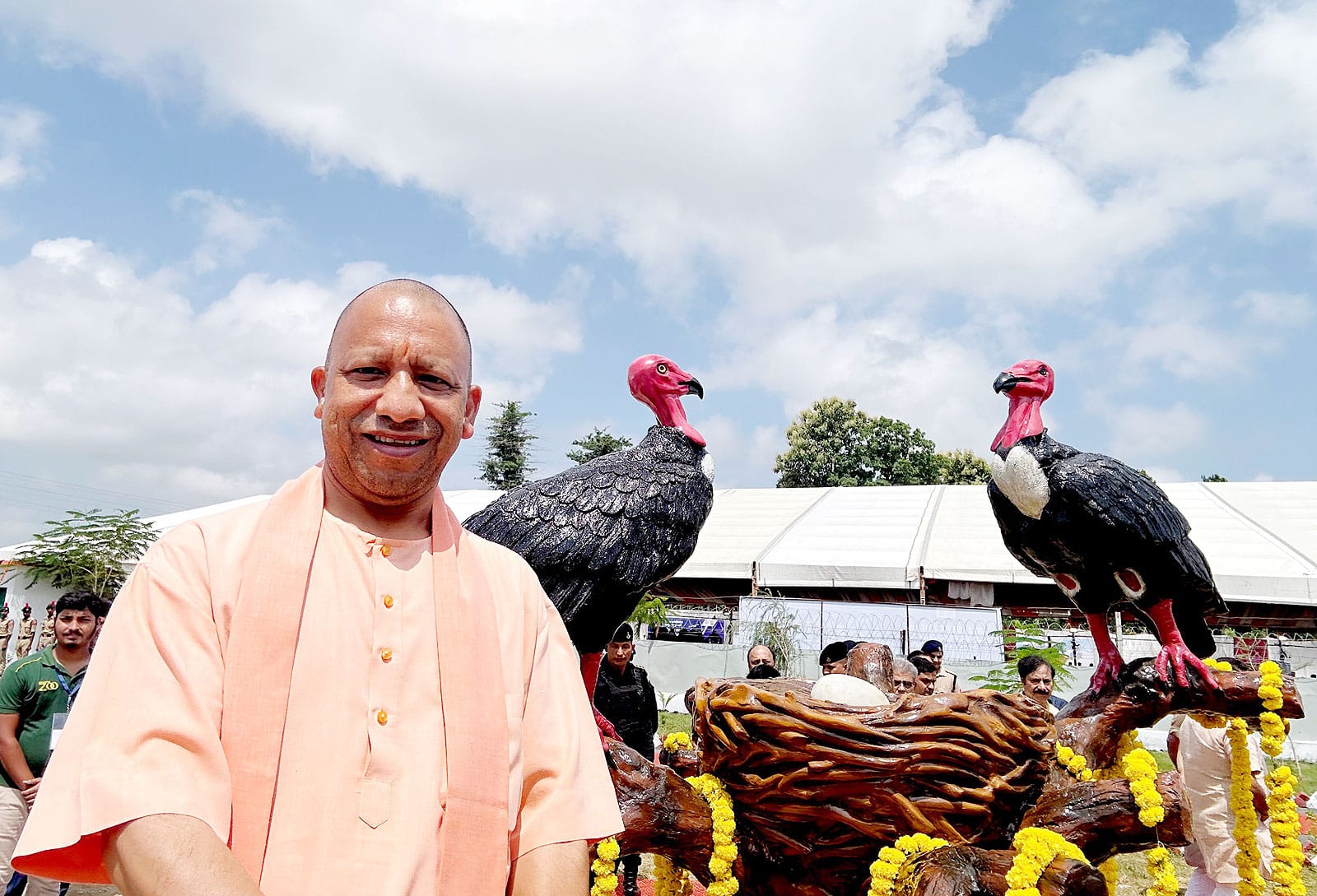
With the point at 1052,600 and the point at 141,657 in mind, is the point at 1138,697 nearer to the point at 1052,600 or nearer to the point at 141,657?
the point at 141,657

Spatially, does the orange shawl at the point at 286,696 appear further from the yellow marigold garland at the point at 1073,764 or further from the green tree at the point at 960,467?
the green tree at the point at 960,467

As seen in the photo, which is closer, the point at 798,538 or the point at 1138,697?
Answer: the point at 1138,697

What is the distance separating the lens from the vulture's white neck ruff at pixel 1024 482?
12.9 ft

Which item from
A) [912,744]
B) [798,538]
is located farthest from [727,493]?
[912,744]

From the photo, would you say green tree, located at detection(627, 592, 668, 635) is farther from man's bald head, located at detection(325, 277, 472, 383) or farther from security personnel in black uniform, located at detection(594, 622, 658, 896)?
man's bald head, located at detection(325, 277, 472, 383)

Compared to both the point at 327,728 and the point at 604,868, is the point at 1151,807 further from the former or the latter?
the point at 327,728

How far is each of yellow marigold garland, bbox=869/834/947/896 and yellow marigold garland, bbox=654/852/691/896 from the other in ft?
2.23

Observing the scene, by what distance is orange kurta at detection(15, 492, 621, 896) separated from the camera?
1.11m

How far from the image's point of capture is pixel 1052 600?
16875mm

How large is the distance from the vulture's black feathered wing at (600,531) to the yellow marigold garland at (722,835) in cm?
149

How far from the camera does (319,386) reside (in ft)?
4.93

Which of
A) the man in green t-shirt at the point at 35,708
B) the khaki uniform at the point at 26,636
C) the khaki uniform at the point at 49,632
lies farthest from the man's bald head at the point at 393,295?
the khaki uniform at the point at 26,636

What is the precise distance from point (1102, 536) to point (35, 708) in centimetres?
493

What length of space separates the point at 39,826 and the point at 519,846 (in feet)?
2.08
